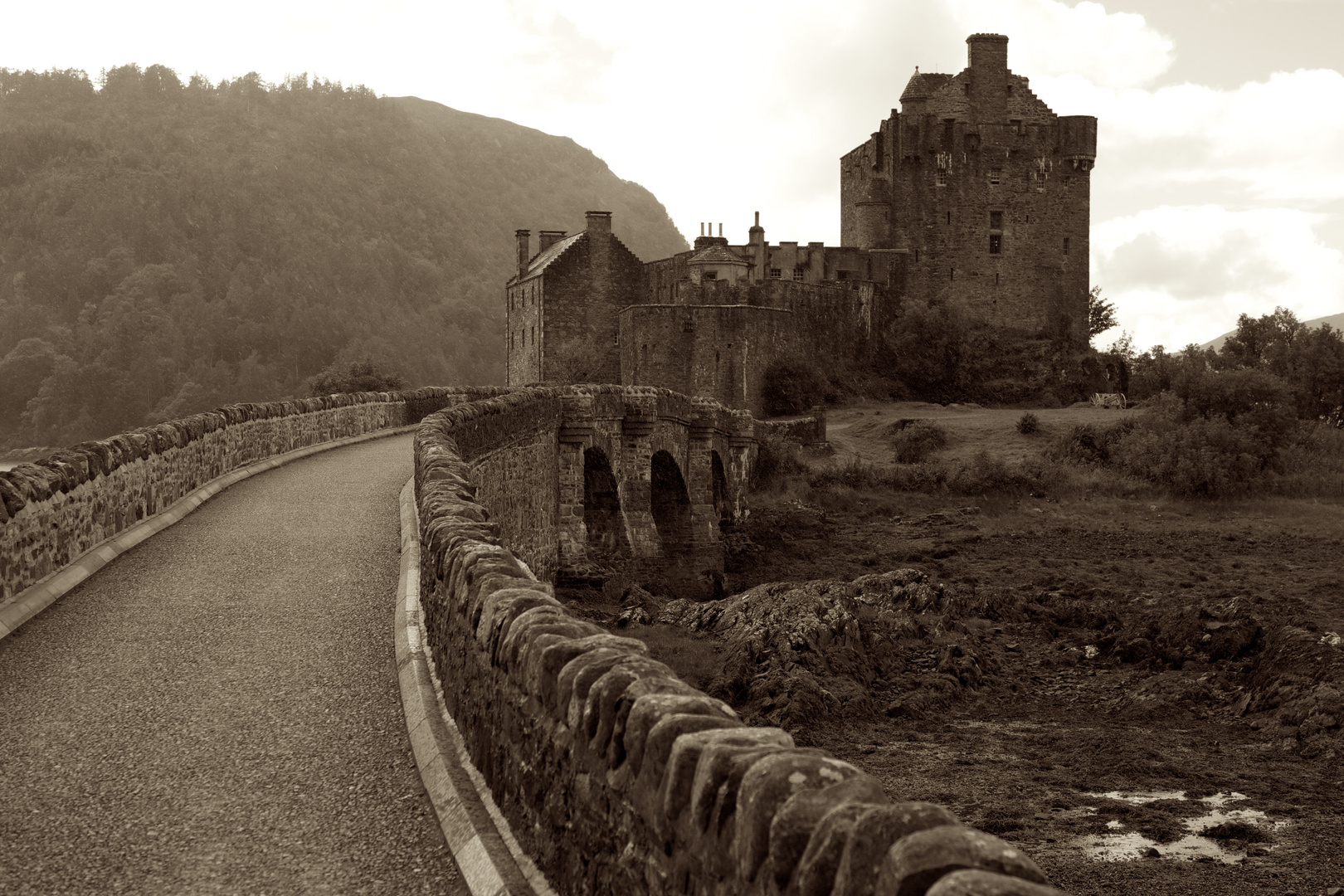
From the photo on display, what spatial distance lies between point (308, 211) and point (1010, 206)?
2691 inches

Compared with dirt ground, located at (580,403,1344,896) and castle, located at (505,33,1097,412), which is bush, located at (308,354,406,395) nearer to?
castle, located at (505,33,1097,412)

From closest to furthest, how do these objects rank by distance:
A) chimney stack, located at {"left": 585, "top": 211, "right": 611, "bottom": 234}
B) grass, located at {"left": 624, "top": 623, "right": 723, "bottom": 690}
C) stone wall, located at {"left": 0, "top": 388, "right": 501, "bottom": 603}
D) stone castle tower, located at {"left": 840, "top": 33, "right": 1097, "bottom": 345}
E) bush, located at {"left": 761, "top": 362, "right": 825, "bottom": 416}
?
stone wall, located at {"left": 0, "top": 388, "right": 501, "bottom": 603}, grass, located at {"left": 624, "top": 623, "right": 723, "bottom": 690}, bush, located at {"left": 761, "top": 362, "right": 825, "bottom": 416}, chimney stack, located at {"left": 585, "top": 211, "right": 611, "bottom": 234}, stone castle tower, located at {"left": 840, "top": 33, "right": 1097, "bottom": 345}

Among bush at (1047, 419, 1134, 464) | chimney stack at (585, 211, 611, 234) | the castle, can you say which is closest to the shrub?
bush at (1047, 419, 1134, 464)

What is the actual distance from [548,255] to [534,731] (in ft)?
152

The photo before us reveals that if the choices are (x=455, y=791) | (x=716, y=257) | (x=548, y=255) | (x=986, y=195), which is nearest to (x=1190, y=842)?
(x=455, y=791)

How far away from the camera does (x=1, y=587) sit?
29.1 ft

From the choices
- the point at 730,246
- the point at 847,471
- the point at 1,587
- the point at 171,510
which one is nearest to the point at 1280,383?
the point at 847,471

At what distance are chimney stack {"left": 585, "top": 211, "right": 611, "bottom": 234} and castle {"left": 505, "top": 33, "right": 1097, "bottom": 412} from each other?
7cm

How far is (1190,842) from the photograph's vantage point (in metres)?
11.8

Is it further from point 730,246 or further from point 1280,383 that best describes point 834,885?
point 730,246

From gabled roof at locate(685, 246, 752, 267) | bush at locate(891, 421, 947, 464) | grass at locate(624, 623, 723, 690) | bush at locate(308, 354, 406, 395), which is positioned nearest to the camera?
grass at locate(624, 623, 723, 690)

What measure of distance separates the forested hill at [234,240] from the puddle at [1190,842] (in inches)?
2745

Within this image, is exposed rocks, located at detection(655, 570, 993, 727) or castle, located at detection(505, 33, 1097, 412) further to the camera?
castle, located at detection(505, 33, 1097, 412)

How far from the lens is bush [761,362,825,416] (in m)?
42.6
